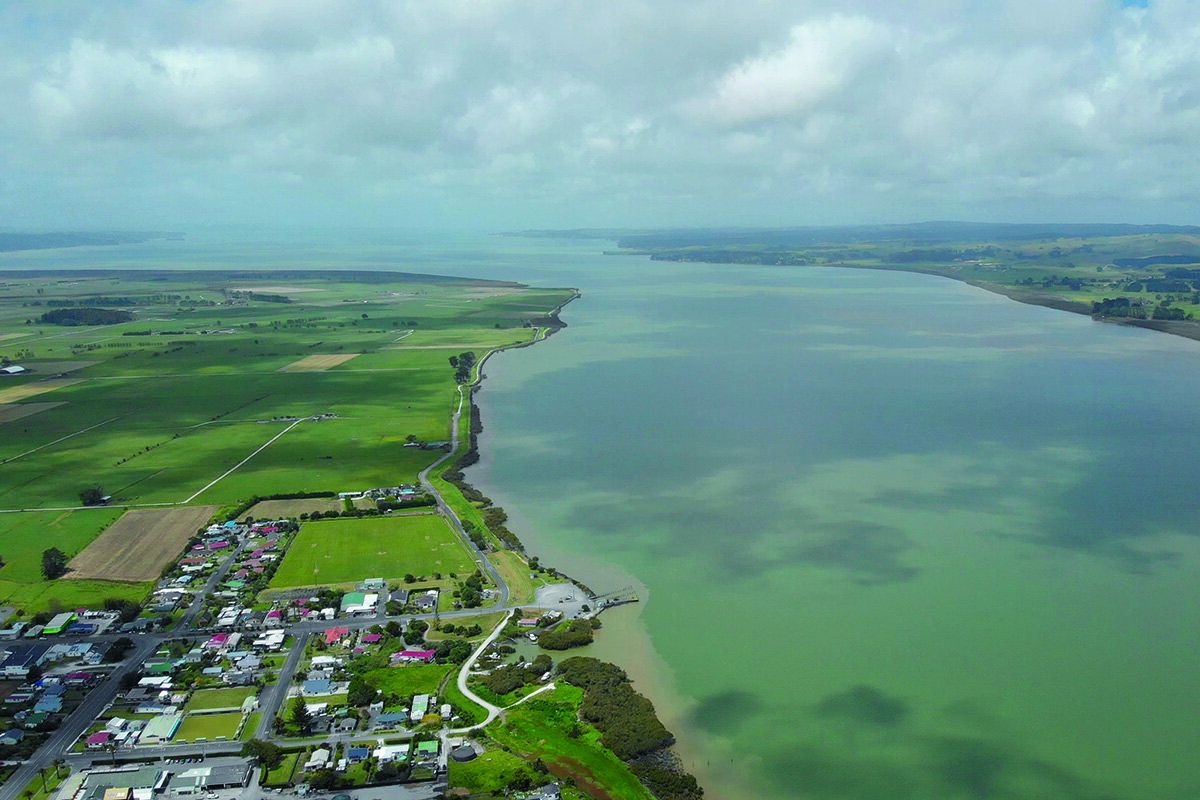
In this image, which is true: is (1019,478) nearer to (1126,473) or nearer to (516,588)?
(1126,473)

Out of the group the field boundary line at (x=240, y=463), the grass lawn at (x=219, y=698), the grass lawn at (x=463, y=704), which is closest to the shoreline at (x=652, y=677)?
the grass lawn at (x=463, y=704)

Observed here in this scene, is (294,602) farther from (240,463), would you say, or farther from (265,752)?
(240,463)

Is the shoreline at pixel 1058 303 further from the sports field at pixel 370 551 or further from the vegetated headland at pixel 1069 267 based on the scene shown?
the sports field at pixel 370 551

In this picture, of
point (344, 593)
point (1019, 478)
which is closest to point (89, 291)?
point (344, 593)

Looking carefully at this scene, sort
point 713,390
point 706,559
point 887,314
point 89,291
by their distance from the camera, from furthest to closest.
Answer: point 89,291
point 887,314
point 713,390
point 706,559

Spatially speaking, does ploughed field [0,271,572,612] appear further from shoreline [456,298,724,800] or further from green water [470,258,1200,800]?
shoreline [456,298,724,800]

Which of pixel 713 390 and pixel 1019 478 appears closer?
pixel 1019 478

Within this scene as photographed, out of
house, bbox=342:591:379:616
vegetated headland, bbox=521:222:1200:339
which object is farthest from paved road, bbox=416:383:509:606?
vegetated headland, bbox=521:222:1200:339
